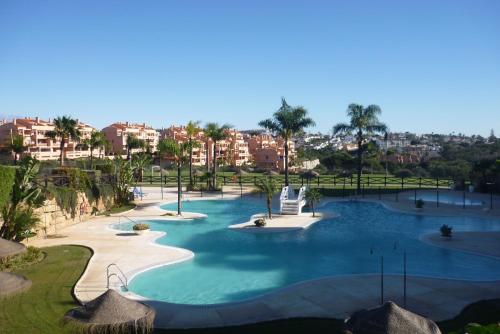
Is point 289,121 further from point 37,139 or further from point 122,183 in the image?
point 37,139

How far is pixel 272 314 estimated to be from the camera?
502 inches

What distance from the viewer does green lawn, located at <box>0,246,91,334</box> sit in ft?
39.1

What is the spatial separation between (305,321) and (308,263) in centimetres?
715

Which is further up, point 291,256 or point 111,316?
point 111,316

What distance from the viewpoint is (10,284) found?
11.0m

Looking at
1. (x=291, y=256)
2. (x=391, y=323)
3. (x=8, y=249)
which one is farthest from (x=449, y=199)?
(x=8, y=249)

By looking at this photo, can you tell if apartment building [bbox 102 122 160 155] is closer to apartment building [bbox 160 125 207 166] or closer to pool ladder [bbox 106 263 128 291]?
apartment building [bbox 160 125 207 166]

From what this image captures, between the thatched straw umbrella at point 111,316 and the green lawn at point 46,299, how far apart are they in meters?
1.06

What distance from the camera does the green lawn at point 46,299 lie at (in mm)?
11922

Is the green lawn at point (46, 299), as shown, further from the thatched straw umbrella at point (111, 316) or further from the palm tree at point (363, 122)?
the palm tree at point (363, 122)

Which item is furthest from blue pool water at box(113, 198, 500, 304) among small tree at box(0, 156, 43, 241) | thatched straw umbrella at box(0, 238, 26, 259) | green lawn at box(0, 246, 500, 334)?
small tree at box(0, 156, 43, 241)

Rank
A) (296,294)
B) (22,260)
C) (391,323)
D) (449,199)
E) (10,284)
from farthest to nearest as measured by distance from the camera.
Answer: (449,199) < (22,260) < (296,294) < (10,284) < (391,323)

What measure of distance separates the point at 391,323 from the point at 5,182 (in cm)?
1715

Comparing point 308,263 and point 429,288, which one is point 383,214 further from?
point 429,288
